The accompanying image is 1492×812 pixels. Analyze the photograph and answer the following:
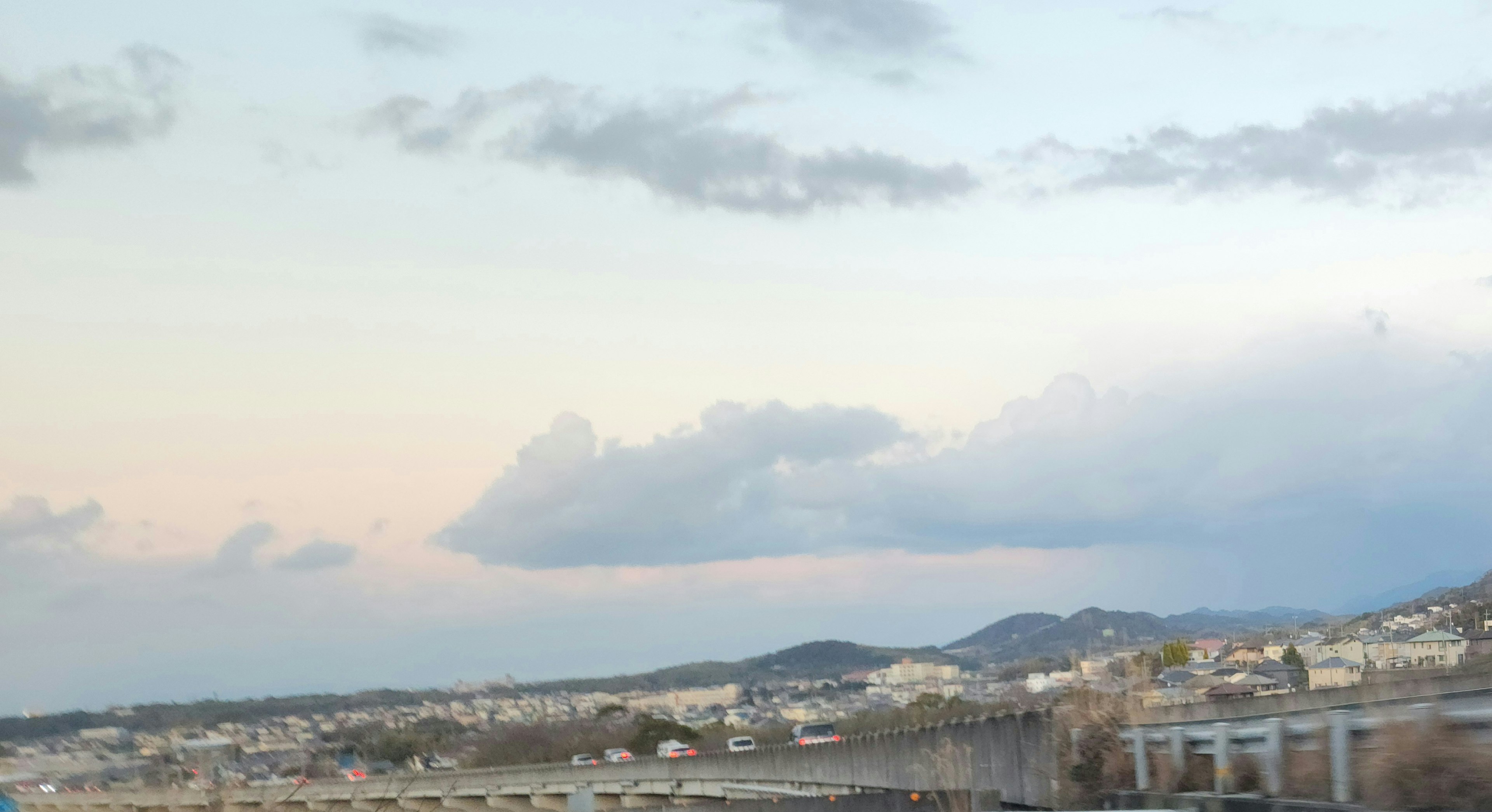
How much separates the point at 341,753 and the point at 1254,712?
13.3m

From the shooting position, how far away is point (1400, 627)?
153 ft

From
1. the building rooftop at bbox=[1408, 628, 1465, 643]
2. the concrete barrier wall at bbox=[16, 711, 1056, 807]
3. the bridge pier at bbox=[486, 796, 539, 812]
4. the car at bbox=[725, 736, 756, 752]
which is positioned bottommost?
the bridge pier at bbox=[486, 796, 539, 812]

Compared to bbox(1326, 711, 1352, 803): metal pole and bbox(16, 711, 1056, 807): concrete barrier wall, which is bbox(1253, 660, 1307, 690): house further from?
bbox(1326, 711, 1352, 803): metal pole

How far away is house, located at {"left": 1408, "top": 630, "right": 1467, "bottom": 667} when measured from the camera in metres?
31.1

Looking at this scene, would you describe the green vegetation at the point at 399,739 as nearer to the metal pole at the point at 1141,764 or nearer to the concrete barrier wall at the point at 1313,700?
the metal pole at the point at 1141,764

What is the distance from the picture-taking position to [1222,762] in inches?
483

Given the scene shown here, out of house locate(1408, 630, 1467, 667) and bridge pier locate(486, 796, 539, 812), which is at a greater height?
house locate(1408, 630, 1467, 667)

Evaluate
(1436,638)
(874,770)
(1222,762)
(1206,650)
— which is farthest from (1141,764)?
(1206,650)

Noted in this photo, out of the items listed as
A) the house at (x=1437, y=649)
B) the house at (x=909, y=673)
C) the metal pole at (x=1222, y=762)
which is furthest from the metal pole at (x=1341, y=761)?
the house at (x=909, y=673)

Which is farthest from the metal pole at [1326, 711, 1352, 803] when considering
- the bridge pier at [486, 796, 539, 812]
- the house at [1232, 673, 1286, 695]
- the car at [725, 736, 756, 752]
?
the bridge pier at [486, 796, 539, 812]

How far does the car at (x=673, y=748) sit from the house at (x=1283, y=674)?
27410 millimetres

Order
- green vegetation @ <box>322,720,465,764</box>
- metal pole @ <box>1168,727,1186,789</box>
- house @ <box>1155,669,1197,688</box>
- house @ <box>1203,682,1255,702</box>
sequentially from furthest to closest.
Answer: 1. green vegetation @ <box>322,720,465,764</box>
2. house @ <box>1203,682,1255,702</box>
3. house @ <box>1155,669,1197,688</box>
4. metal pole @ <box>1168,727,1186,789</box>

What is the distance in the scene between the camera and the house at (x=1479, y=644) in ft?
98.9

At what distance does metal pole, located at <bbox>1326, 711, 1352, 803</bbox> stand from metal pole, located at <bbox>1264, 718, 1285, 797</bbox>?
787 mm
